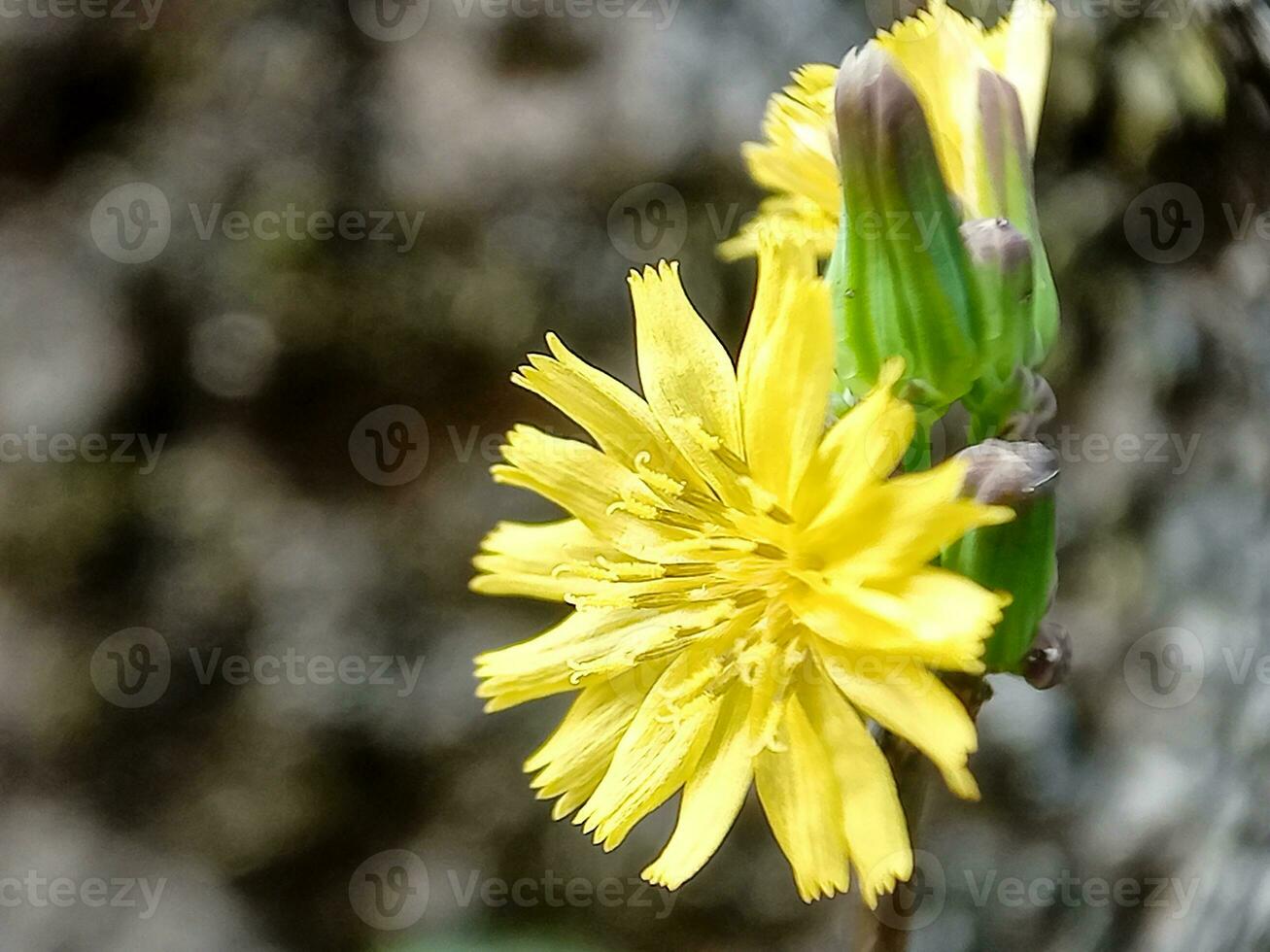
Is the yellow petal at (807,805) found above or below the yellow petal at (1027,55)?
below

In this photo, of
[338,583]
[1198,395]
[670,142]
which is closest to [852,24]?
[670,142]

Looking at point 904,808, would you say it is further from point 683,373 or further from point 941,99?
point 941,99

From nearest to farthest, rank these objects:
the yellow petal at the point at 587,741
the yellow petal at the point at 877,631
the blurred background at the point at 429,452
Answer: the yellow petal at the point at 877,631, the yellow petal at the point at 587,741, the blurred background at the point at 429,452

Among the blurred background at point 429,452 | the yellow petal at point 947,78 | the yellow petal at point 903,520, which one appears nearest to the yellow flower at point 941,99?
the yellow petal at point 947,78

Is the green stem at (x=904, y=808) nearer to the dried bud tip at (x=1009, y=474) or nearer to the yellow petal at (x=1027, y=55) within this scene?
the dried bud tip at (x=1009, y=474)

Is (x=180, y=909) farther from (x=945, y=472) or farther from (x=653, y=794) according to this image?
(x=945, y=472)

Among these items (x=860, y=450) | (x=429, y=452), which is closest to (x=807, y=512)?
(x=860, y=450)

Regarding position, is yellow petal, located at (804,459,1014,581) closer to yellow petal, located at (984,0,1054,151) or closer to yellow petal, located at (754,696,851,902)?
yellow petal, located at (754,696,851,902)
